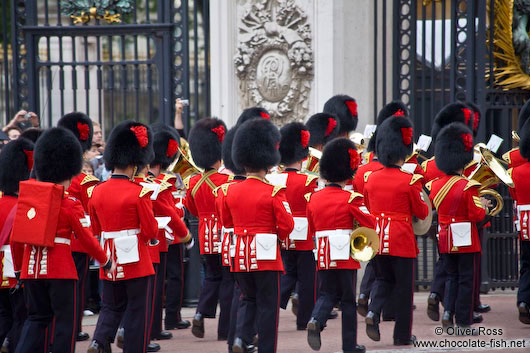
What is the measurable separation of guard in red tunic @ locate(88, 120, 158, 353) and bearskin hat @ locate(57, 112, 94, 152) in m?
1.24

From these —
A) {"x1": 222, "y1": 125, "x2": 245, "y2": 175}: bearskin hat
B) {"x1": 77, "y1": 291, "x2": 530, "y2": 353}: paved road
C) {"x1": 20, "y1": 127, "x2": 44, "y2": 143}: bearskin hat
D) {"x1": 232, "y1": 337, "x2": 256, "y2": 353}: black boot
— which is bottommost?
{"x1": 77, "y1": 291, "x2": 530, "y2": 353}: paved road

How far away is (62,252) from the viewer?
6145 mm

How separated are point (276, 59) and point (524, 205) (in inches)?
130

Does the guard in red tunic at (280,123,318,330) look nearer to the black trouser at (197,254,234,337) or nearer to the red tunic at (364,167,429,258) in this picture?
the black trouser at (197,254,234,337)

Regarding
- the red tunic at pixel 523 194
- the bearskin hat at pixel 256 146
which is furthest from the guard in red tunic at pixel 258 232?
the red tunic at pixel 523 194

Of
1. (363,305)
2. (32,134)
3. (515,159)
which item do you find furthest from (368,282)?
A: (32,134)

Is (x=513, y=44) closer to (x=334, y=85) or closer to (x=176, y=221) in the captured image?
(x=334, y=85)

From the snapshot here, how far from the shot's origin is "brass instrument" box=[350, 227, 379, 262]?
22.4ft

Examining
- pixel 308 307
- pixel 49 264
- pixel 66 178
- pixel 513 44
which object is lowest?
pixel 308 307

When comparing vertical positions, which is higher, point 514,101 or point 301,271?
point 514,101

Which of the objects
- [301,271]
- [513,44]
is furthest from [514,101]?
[301,271]

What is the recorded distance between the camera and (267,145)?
6801 millimetres

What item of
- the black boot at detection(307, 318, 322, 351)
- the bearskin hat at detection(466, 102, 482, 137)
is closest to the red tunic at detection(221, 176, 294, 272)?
the black boot at detection(307, 318, 322, 351)

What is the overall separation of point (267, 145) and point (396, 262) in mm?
1482
